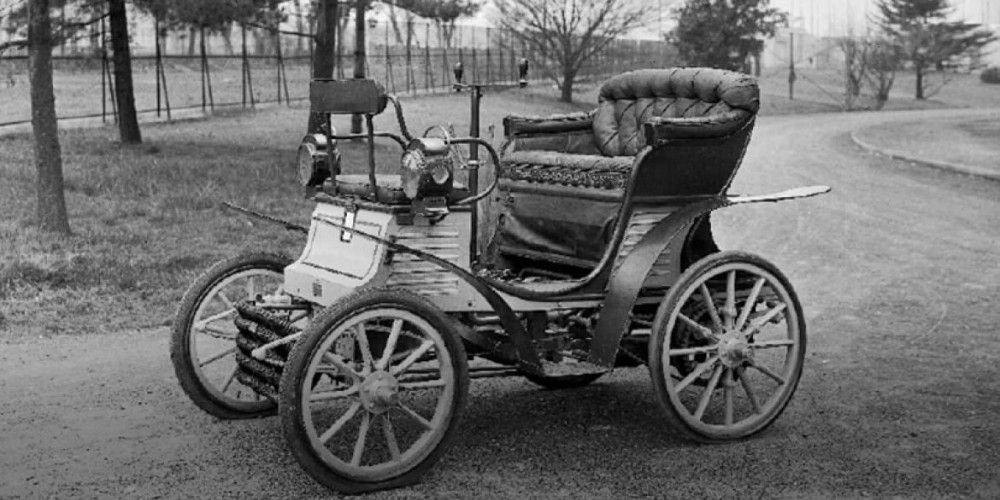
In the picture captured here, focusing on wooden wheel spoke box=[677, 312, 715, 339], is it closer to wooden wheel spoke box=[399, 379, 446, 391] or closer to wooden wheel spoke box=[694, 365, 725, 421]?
wooden wheel spoke box=[694, 365, 725, 421]

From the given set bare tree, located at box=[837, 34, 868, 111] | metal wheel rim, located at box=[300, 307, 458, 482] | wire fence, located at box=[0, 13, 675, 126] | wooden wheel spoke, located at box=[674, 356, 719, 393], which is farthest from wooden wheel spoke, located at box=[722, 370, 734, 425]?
bare tree, located at box=[837, 34, 868, 111]

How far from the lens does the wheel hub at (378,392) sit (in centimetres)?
544

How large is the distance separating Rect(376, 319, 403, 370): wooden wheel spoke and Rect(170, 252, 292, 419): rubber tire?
1.24 meters

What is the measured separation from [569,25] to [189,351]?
37327 mm

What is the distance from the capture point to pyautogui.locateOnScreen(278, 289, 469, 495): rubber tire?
521 cm

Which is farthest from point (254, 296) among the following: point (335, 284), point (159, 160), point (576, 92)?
point (576, 92)

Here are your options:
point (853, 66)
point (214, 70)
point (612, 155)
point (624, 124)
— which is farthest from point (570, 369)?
point (853, 66)

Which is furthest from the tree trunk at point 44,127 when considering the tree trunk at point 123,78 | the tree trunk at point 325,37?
the tree trunk at point 123,78

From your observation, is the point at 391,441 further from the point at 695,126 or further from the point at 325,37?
the point at 325,37

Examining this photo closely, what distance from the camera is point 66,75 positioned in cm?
3541

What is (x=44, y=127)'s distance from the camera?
505 inches

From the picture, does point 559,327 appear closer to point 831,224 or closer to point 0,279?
point 0,279

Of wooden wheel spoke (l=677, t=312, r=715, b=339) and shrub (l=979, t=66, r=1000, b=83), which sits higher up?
shrub (l=979, t=66, r=1000, b=83)

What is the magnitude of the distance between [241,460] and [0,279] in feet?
17.2
